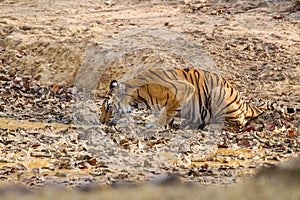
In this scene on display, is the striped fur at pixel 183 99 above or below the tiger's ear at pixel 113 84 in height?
below

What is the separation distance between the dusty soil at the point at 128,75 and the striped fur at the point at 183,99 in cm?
23

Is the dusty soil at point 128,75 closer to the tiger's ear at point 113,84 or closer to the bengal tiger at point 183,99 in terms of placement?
the bengal tiger at point 183,99

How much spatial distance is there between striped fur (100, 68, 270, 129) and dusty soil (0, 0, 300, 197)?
23cm

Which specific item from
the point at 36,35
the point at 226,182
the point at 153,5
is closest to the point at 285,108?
the point at 226,182

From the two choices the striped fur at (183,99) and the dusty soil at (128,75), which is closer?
the dusty soil at (128,75)

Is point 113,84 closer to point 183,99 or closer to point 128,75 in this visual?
point 183,99

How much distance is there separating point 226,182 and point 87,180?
1236mm

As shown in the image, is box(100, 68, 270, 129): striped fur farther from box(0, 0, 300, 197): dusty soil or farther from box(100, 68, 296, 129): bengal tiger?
box(0, 0, 300, 197): dusty soil

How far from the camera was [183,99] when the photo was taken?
902 centimetres

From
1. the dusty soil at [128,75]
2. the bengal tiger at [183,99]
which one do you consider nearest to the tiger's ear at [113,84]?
the bengal tiger at [183,99]

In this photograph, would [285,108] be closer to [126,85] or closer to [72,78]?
[126,85]

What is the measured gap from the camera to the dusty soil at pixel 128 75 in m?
7.34

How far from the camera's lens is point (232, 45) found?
12289 millimetres

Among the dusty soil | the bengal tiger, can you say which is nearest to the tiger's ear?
the bengal tiger
